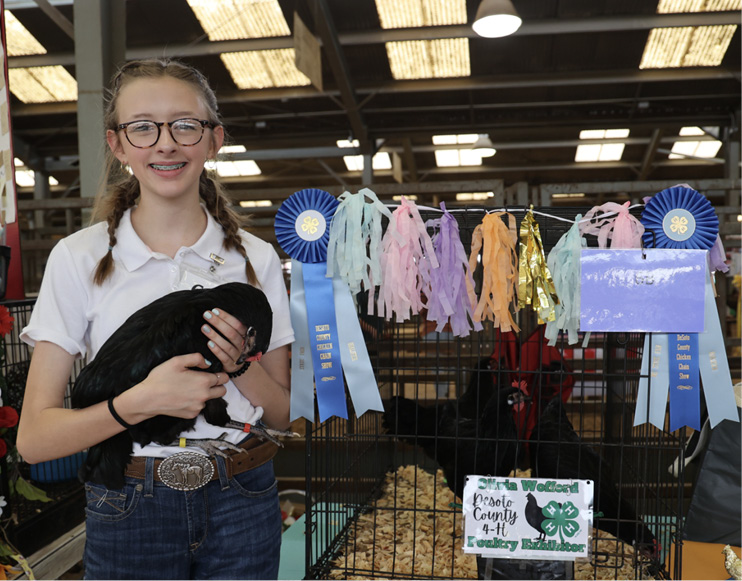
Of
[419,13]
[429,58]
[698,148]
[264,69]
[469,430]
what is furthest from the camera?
[698,148]

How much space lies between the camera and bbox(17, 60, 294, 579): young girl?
0.92 m

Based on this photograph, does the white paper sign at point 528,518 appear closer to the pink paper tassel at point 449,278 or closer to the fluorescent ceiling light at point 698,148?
the pink paper tassel at point 449,278

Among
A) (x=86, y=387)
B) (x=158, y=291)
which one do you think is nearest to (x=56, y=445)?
(x=86, y=387)

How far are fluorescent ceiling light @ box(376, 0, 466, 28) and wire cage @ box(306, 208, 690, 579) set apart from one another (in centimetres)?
391

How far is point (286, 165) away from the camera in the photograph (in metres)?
10.5

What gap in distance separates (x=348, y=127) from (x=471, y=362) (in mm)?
5889

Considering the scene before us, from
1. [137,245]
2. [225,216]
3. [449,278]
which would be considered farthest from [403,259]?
[137,245]

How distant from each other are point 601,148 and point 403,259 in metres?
9.76

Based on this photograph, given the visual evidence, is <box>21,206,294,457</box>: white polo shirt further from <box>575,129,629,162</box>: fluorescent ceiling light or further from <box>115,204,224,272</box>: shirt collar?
<box>575,129,629,162</box>: fluorescent ceiling light

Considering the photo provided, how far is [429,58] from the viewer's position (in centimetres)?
656

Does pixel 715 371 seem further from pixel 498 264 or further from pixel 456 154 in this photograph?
pixel 456 154

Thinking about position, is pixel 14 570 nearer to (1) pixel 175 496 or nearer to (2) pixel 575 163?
(1) pixel 175 496

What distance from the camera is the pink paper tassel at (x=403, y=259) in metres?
1.27

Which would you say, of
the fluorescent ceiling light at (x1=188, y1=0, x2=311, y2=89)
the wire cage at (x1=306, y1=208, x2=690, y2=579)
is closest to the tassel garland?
the wire cage at (x1=306, y1=208, x2=690, y2=579)
